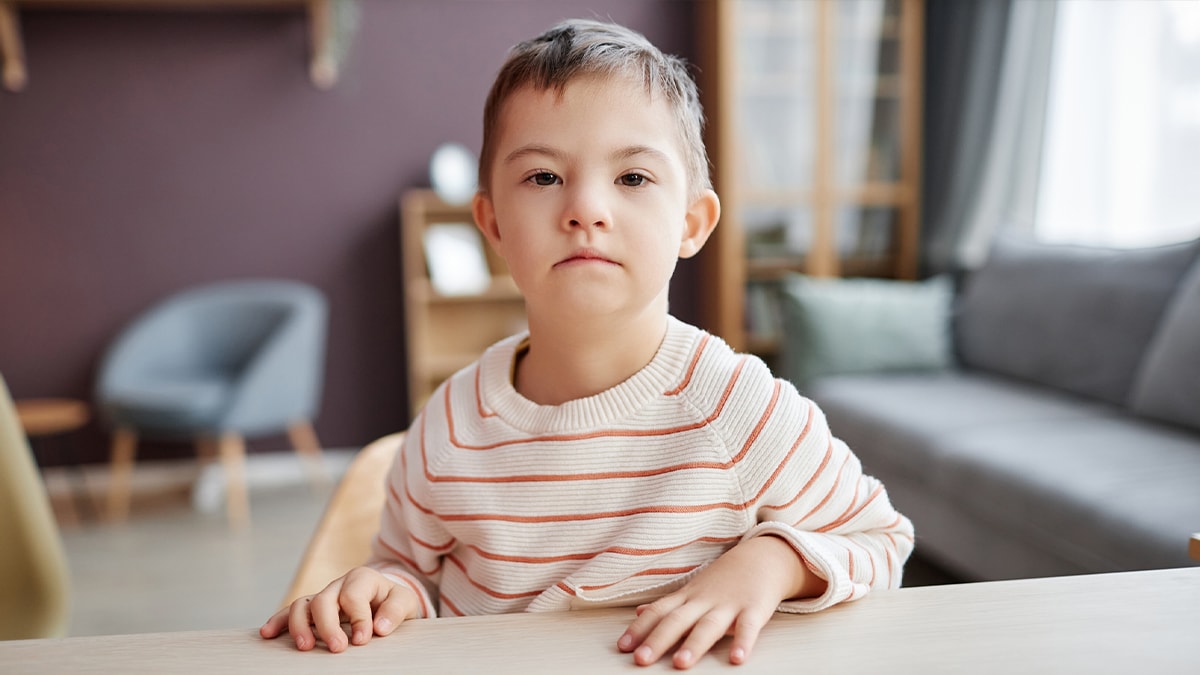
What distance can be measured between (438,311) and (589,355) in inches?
143

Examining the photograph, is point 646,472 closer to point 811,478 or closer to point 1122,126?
point 811,478

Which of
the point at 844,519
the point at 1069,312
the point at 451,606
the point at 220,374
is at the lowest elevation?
the point at 220,374

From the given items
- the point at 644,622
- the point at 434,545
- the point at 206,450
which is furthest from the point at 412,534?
the point at 206,450

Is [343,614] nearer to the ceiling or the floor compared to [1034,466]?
nearer to the ceiling

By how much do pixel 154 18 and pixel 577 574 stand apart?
4121 mm

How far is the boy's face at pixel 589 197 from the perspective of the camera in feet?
2.30

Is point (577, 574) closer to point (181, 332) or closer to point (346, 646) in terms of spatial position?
point (346, 646)

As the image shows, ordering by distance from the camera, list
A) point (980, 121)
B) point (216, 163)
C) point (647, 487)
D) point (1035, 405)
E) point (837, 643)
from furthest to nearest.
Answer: point (216, 163) → point (980, 121) → point (1035, 405) → point (647, 487) → point (837, 643)

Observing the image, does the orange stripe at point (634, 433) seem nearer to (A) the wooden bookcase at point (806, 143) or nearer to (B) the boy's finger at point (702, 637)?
(B) the boy's finger at point (702, 637)

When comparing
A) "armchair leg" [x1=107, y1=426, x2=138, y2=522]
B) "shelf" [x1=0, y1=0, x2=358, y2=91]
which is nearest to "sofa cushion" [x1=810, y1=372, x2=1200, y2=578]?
"shelf" [x1=0, y1=0, x2=358, y2=91]

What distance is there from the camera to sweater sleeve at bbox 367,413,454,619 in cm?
85

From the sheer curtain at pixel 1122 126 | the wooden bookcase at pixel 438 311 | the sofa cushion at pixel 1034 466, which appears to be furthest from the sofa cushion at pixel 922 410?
the wooden bookcase at pixel 438 311

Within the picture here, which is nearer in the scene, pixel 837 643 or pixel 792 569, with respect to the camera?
pixel 837 643

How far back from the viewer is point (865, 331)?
3.37 meters
